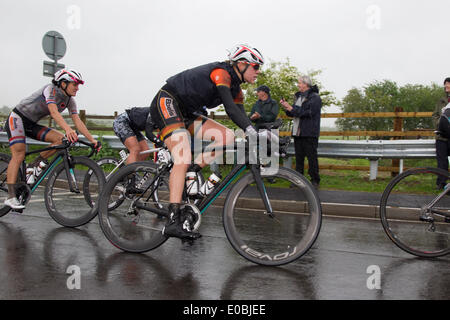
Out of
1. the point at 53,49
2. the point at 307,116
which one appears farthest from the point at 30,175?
the point at 53,49

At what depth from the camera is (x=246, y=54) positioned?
179 inches

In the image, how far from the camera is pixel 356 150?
11953mm

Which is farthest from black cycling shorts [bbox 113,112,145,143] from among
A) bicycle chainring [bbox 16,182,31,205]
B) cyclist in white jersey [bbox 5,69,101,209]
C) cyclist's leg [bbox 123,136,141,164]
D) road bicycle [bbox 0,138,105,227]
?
bicycle chainring [bbox 16,182,31,205]

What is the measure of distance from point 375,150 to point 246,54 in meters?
8.02

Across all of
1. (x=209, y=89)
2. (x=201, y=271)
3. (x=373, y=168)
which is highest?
(x=209, y=89)

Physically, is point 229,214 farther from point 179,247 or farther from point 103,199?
point 103,199

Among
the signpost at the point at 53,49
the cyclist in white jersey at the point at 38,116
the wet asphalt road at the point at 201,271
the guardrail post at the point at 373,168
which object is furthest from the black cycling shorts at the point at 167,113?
the signpost at the point at 53,49

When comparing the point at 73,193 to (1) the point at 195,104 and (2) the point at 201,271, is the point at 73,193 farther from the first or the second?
(2) the point at 201,271

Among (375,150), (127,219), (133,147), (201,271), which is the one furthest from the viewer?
(375,150)

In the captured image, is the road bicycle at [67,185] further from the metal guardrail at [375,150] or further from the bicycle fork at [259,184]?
the metal guardrail at [375,150]

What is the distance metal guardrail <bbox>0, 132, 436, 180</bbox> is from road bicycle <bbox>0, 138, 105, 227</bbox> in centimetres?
604

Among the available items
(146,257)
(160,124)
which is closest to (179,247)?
(146,257)

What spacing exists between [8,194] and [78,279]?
3021 millimetres
